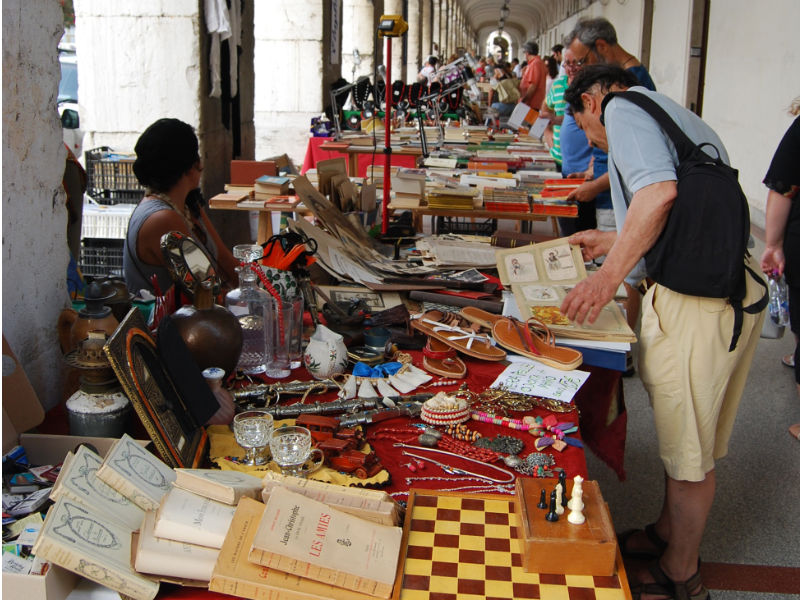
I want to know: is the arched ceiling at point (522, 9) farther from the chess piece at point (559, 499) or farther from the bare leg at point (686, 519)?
the chess piece at point (559, 499)

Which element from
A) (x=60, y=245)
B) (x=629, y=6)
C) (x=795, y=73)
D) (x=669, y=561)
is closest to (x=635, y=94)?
(x=669, y=561)

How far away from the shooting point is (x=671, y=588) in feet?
7.96

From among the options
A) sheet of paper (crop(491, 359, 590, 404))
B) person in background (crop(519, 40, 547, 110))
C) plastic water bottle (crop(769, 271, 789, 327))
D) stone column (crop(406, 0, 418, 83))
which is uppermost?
stone column (crop(406, 0, 418, 83))

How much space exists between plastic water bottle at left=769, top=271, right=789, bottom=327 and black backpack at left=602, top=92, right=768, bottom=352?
81.9 inches

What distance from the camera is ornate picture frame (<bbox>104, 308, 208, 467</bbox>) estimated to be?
5.04ft

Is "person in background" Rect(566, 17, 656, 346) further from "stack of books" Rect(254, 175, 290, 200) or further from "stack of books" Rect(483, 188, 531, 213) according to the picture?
"stack of books" Rect(254, 175, 290, 200)

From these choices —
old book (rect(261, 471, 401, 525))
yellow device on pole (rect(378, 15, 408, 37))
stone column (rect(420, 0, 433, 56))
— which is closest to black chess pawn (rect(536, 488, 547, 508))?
old book (rect(261, 471, 401, 525))

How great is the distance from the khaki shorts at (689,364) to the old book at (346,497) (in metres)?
1.14

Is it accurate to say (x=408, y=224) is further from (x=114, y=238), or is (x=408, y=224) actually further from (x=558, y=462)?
(x=558, y=462)

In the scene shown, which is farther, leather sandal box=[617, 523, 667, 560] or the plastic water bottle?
the plastic water bottle

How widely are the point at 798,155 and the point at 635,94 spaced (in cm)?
168

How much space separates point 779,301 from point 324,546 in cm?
350

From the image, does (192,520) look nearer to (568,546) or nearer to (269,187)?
(568,546)

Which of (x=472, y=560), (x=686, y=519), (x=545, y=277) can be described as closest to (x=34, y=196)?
(x=472, y=560)
